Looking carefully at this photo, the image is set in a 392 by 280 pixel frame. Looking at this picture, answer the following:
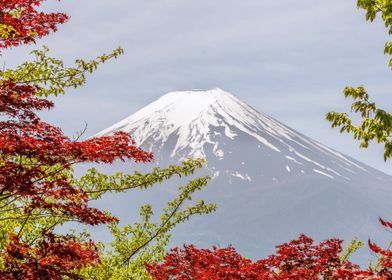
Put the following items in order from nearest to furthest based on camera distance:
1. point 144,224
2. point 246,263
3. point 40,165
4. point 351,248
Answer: point 40,165, point 246,263, point 144,224, point 351,248

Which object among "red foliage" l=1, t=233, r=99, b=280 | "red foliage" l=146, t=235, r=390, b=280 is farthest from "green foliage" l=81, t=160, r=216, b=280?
"red foliage" l=1, t=233, r=99, b=280

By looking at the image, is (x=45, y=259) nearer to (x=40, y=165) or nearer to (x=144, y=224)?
(x=40, y=165)

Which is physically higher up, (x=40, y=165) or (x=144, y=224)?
(x=144, y=224)

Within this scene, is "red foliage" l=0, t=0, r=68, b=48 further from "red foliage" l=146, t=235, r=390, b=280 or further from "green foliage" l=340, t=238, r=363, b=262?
"green foliage" l=340, t=238, r=363, b=262

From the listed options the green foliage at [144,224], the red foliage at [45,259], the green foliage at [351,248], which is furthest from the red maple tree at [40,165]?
the green foliage at [351,248]

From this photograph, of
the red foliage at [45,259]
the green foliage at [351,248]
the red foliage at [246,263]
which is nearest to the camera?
the red foliage at [45,259]

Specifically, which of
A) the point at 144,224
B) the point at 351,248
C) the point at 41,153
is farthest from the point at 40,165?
the point at 351,248

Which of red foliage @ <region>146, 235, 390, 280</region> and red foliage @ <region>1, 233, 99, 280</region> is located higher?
red foliage @ <region>146, 235, 390, 280</region>

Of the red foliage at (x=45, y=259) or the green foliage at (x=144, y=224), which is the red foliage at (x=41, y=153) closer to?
Result: the red foliage at (x=45, y=259)

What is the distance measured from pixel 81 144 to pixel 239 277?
14.6 ft

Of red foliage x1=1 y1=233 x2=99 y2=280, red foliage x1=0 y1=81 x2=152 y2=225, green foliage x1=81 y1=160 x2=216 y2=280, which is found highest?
green foliage x1=81 y1=160 x2=216 y2=280

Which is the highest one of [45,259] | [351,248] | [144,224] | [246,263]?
[351,248]

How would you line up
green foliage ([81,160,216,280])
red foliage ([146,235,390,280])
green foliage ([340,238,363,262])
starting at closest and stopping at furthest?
red foliage ([146,235,390,280]) < green foliage ([81,160,216,280]) < green foliage ([340,238,363,262])

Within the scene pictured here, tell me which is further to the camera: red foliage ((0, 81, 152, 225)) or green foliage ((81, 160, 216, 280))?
green foliage ((81, 160, 216, 280))
